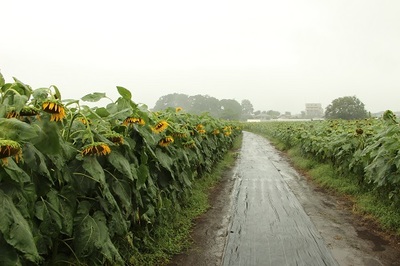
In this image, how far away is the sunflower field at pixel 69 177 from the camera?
1522 mm

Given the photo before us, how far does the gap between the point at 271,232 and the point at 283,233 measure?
0.16 metres

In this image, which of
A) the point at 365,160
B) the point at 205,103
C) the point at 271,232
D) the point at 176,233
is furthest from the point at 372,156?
the point at 205,103

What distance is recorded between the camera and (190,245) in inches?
163

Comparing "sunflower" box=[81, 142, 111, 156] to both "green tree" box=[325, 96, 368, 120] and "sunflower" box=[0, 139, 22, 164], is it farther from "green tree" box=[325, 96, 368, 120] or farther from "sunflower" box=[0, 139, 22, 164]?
"green tree" box=[325, 96, 368, 120]

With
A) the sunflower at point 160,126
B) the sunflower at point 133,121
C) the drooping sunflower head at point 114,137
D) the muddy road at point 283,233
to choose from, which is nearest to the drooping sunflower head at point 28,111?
the drooping sunflower head at point 114,137

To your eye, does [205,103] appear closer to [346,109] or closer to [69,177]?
[346,109]

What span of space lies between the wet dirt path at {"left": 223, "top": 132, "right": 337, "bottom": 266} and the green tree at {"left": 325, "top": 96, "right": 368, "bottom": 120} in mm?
66937

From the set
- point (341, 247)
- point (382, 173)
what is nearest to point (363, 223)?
point (382, 173)

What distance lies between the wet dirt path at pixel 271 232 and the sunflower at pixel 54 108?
2.55m

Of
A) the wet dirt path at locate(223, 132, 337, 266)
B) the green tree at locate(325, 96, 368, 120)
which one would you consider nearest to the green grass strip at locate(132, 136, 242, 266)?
the wet dirt path at locate(223, 132, 337, 266)

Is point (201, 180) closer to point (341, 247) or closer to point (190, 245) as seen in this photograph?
point (190, 245)

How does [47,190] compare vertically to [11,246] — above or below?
above

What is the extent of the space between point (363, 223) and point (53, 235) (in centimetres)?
452

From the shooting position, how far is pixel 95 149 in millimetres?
2209
